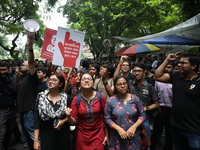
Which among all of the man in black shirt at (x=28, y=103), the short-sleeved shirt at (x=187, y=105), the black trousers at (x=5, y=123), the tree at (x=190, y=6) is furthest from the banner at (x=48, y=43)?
the tree at (x=190, y=6)

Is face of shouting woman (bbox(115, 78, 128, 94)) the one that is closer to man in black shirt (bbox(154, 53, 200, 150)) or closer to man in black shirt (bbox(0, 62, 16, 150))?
man in black shirt (bbox(154, 53, 200, 150))

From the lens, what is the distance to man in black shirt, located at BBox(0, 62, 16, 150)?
343cm

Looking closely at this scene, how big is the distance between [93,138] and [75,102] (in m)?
0.59

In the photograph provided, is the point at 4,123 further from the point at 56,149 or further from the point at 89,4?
the point at 89,4

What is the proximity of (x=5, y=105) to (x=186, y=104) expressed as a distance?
3323 mm

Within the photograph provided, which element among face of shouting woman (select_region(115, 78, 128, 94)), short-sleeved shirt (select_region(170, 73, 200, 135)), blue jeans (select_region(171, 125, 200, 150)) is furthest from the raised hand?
blue jeans (select_region(171, 125, 200, 150))

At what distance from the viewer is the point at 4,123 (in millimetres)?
3445

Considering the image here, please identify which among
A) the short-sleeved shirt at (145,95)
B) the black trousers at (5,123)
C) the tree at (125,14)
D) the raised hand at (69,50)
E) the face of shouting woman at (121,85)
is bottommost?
the black trousers at (5,123)

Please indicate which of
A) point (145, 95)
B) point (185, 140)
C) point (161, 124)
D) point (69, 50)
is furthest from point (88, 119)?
point (161, 124)

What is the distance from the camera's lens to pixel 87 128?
2.55 metres

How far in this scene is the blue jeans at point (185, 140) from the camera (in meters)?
2.41

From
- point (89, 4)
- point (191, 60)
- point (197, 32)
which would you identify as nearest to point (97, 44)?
point (89, 4)

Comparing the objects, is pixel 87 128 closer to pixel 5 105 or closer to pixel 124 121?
pixel 124 121

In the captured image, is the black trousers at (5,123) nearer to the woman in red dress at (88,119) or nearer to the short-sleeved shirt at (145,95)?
Answer: the woman in red dress at (88,119)
